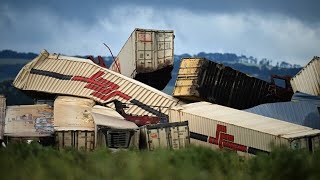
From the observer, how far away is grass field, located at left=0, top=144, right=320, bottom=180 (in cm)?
1532

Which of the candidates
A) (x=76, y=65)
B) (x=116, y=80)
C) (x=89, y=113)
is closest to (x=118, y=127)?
(x=89, y=113)

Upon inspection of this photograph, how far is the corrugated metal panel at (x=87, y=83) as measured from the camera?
3881cm

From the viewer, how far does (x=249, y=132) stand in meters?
28.6

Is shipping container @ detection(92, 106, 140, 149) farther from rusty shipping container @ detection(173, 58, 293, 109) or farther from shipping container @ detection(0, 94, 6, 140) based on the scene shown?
rusty shipping container @ detection(173, 58, 293, 109)

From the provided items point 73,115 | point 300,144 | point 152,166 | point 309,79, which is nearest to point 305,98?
point 309,79

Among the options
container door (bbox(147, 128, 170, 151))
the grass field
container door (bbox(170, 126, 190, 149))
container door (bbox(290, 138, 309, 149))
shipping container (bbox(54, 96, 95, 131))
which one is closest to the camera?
the grass field

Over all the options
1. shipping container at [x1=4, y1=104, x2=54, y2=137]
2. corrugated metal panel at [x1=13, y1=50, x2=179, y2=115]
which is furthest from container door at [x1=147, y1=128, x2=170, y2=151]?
corrugated metal panel at [x1=13, y1=50, x2=179, y2=115]

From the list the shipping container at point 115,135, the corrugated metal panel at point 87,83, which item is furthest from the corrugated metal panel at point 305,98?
the shipping container at point 115,135

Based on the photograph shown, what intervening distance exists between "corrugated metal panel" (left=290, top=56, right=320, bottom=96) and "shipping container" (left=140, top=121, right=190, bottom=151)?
12.7 metres

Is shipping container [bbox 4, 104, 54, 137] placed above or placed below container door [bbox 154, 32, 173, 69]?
below

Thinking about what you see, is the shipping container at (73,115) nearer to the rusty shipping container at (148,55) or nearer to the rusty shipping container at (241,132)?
the rusty shipping container at (241,132)

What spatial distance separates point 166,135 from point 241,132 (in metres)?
3.72

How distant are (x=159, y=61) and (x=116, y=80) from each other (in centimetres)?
519

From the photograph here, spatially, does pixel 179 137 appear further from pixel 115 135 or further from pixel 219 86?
pixel 219 86
